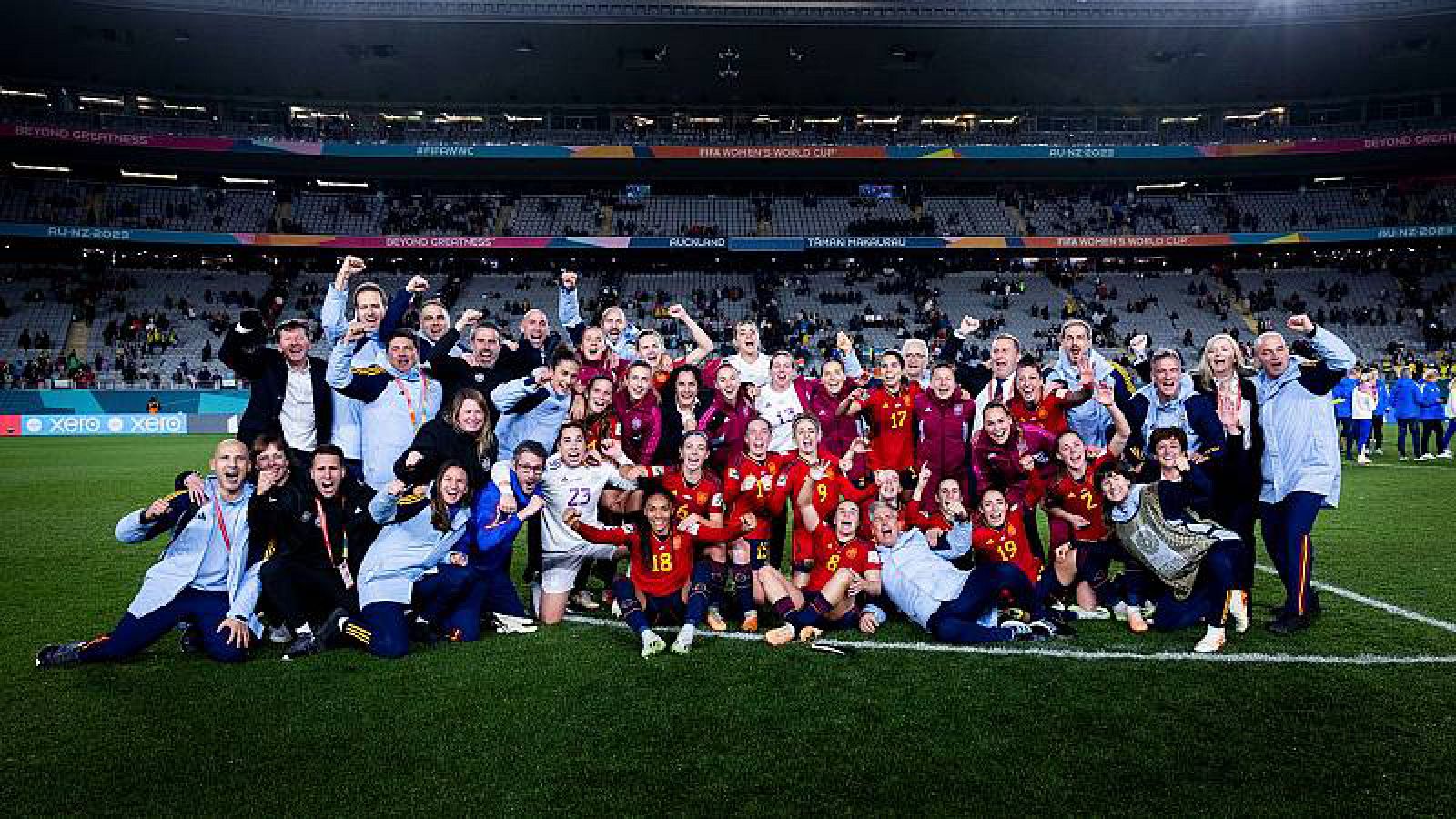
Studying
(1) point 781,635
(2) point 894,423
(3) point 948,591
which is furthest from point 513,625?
(2) point 894,423

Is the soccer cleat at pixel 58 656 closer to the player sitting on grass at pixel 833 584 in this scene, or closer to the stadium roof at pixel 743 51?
the player sitting on grass at pixel 833 584

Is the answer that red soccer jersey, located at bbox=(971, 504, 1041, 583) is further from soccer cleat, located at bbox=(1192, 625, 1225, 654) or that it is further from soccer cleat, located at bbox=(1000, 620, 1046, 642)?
soccer cleat, located at bbox=(1192, 625, 1225, 654)

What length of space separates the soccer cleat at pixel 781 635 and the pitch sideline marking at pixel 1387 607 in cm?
416

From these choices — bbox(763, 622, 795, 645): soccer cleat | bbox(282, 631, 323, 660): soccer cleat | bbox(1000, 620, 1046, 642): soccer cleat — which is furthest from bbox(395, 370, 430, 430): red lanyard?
bbox(1000, 620, 1046, 642): soccer cleat

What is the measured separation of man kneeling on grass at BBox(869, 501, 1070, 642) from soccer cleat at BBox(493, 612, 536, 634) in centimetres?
250

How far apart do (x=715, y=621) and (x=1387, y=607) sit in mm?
5026

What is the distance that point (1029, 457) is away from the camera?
6.49 meters

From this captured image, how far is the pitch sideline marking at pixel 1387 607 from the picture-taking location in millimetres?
5719

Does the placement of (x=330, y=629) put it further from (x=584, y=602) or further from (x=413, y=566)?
(x=584, y=602)

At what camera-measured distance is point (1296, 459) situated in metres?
5.65

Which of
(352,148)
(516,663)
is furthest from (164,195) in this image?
(516,663)

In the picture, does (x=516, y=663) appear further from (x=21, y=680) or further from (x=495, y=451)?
(x=21, y=680)

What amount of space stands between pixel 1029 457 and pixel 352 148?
37.6 metres

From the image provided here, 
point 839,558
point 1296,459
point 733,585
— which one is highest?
point 1296,459
